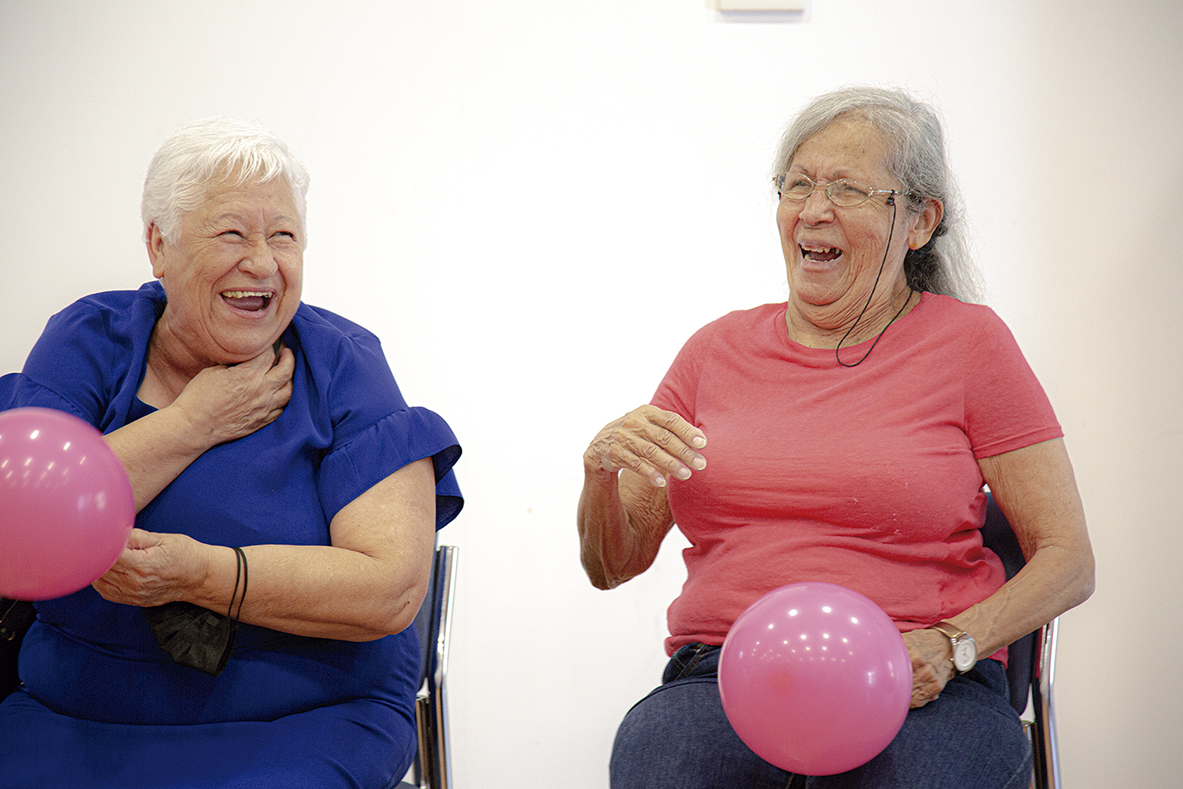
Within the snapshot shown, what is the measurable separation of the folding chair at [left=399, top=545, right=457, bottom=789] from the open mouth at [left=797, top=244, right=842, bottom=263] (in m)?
0.79

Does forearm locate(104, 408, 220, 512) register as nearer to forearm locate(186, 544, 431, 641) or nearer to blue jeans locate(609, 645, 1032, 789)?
forearm locate(186, 544, 431, 641)

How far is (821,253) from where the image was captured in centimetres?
161

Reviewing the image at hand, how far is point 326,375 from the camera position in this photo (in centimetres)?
144

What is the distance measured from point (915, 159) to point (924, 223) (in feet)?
0.37

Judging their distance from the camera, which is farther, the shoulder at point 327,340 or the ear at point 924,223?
the ear at point 924,223

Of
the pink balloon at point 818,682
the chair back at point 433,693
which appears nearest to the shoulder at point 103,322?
the chair back at point 433,693

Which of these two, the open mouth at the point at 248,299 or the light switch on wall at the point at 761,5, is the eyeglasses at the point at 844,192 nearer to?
the open mouth at the point at 248,299

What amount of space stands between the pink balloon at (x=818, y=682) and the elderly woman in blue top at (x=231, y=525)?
48 centimetres

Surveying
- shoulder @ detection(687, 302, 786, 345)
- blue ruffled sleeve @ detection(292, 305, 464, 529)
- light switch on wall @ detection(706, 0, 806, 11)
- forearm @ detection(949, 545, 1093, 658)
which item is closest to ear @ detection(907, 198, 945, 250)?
shoulder @ detection(687, 302, 786, 345)

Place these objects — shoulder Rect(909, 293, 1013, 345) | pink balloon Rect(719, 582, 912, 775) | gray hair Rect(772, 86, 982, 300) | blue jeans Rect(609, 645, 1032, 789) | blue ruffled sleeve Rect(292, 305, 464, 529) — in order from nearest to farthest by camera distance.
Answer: pink balloon Rect(719, 582, 912, 775)
blue jeans Rect(609, 645, 1032, 789)
blue ruffled sleeve Rect(292, 305, 464, 529)
shoulder Rect(909, 293, 1013, 345)
gray hair Rect(772, 86, 982, 300)

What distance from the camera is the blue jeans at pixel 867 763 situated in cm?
116

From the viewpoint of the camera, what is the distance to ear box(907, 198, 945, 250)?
1.62m

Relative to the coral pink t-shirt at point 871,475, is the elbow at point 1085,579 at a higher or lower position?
lower

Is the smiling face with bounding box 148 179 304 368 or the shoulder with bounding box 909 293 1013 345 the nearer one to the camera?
the smiling face with bounding box 148 179 304 368
